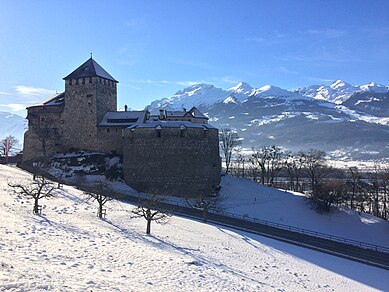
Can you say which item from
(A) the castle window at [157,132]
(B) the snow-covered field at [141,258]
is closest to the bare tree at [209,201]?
(A) the castle window at [157,132]

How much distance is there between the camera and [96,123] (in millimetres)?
52094

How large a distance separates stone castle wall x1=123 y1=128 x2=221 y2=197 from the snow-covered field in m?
15.7

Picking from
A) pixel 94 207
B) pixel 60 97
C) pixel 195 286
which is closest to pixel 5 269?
pixel 195 286

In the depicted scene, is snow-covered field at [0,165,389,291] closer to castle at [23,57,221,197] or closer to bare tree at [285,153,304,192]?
castle at [23,57,221,197]

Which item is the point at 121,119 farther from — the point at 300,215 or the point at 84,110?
the point at 300,215

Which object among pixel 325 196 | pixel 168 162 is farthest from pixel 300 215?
pixel 168 162

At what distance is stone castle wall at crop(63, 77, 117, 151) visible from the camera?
52.3 m

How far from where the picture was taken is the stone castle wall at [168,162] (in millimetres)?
45500

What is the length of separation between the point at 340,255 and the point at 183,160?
2342 cm

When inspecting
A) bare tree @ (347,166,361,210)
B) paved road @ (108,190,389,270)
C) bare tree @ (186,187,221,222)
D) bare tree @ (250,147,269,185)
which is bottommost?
paved road @ (108,190,389,270)

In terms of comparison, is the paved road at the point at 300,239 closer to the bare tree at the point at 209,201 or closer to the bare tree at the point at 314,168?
the bare tree at the point at 209,201

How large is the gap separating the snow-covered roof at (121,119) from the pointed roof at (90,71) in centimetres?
620

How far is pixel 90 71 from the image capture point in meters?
53.3

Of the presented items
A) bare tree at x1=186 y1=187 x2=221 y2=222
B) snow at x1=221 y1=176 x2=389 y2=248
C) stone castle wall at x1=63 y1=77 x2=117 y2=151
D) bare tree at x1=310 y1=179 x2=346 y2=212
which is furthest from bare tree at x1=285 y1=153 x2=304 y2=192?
stone castle wall at x1=63 y1=77 x2=117 y2=151
